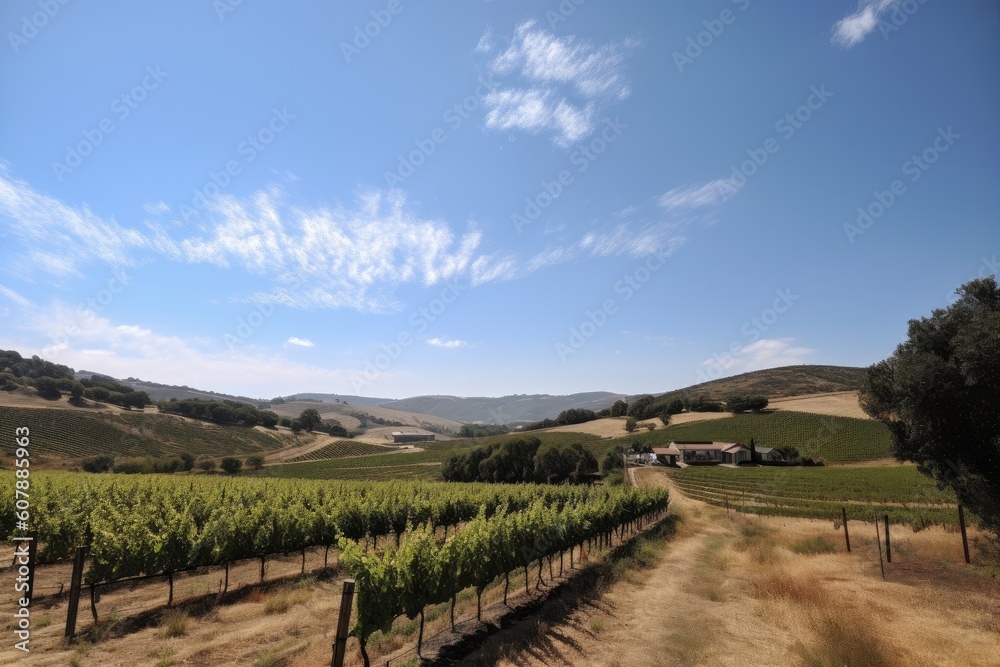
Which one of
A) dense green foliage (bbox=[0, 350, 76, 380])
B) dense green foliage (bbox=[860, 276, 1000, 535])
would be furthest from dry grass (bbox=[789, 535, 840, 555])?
dense green foliage (bbox=[0, 350, 76, 380])

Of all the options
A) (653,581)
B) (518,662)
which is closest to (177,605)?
(518,662)

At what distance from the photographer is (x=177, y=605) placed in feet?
52.2

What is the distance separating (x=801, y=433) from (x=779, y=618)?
98.0 m

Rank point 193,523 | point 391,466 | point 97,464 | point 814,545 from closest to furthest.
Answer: point 193,523 < point 814,545 < point 97,464 < point 391,466

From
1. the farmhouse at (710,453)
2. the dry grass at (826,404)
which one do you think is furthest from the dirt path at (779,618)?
the dry grass at (826,404)

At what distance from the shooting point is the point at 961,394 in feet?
64.3

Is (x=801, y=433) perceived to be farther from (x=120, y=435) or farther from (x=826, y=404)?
(x=120, y=435)

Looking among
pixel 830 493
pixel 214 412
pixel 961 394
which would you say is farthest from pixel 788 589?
pixel 214 412

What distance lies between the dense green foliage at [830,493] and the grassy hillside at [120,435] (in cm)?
10666

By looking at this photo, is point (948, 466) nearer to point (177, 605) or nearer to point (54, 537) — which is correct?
point (177, 605)

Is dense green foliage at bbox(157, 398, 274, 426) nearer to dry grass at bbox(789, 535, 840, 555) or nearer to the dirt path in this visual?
the dirt path

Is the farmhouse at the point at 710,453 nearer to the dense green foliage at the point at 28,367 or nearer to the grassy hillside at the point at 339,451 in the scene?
the grassy hillside at the point at 339,451

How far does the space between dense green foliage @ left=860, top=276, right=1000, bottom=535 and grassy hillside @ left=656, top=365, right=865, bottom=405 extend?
13072 centimetres

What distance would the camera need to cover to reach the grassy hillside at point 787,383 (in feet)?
488
